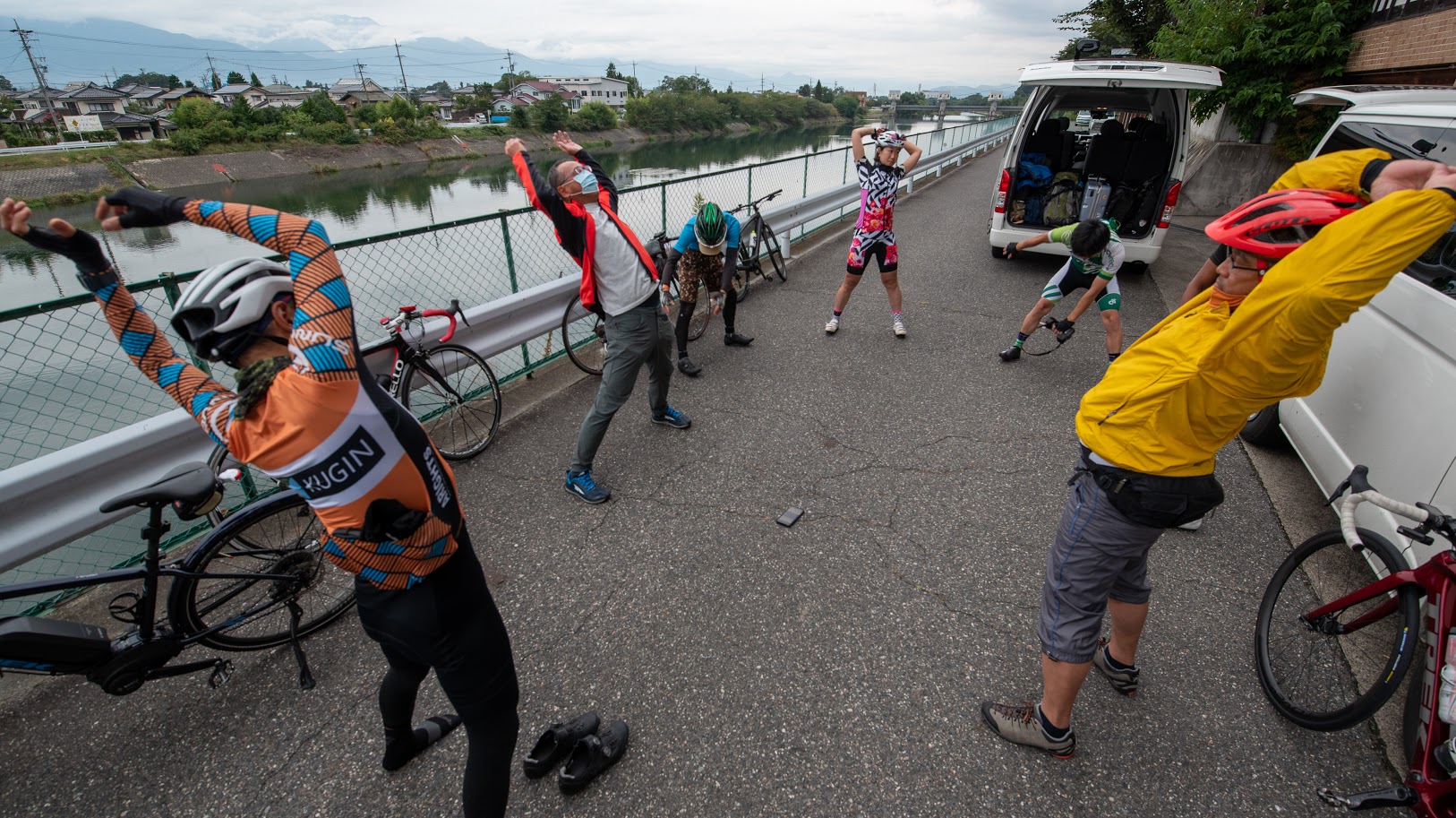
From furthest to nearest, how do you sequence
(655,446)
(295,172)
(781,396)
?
(295,172) → (781,396) → (655,446)

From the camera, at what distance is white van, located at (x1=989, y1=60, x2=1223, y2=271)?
6.47 meters

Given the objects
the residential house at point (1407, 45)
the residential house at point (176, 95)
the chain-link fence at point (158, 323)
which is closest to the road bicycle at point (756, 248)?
the chain-link fence at point (158, 323)

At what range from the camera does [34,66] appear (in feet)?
170

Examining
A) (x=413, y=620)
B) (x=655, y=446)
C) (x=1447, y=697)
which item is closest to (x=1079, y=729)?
(x=1447, y=697)

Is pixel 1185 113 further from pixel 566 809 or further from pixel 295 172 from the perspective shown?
pixel 295 172

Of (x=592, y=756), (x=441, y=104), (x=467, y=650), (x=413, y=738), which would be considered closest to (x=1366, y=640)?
(x=592, y=756)

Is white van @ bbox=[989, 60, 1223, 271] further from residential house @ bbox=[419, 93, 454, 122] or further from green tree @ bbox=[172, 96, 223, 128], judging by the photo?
residential house @ bbox=[419, 93, 454, 122]

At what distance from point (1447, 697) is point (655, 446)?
138 inches

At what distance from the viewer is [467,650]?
5.52 ft

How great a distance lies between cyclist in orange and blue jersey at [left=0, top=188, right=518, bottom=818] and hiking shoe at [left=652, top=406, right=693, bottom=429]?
2.48 m

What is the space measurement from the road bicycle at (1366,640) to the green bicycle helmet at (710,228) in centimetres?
386

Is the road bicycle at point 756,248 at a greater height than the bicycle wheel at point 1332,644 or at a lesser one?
greater

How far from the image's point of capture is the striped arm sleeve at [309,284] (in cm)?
138

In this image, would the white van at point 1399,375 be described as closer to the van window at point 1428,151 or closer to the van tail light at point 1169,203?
the van window at point 1428,151
